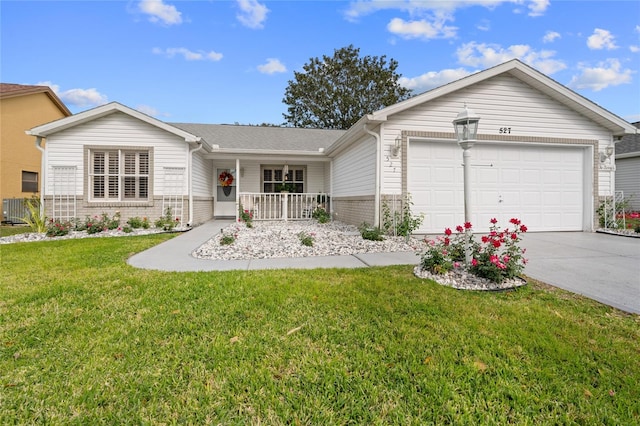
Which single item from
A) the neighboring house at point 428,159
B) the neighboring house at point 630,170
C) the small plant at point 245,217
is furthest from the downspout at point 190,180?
the neighboring house at point 630,170

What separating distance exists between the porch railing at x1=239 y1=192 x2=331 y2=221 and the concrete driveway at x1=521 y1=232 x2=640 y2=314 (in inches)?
292

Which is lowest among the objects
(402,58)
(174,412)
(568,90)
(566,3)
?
(174,412)

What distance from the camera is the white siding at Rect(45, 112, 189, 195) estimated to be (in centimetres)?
924

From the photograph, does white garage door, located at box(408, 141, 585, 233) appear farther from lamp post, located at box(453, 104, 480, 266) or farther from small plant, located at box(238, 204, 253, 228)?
small plant, located at box(238, 204, 253, 228)

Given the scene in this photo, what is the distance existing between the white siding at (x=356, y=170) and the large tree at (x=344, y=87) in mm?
18365

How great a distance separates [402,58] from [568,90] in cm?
2449

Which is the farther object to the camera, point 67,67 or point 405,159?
point 67,67

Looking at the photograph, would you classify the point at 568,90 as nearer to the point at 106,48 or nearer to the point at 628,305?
the point at 628,305

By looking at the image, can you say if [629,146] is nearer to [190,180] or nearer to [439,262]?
[439,262]

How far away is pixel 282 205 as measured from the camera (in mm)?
12102

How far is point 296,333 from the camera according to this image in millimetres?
2441

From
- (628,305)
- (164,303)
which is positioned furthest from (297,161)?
(628,305)

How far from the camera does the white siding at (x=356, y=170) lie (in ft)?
26.4

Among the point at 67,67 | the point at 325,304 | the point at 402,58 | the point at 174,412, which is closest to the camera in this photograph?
the point at 174,412
